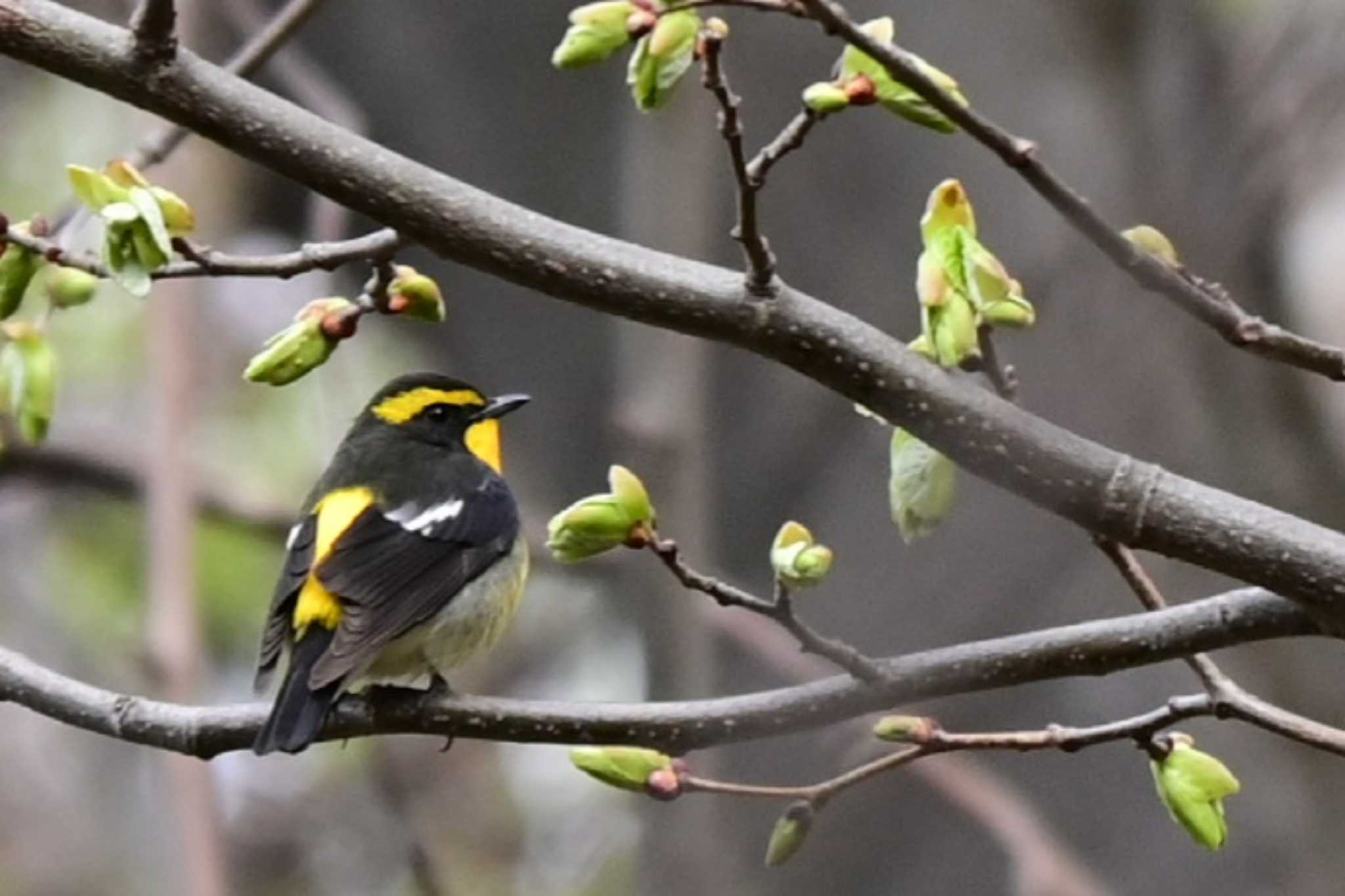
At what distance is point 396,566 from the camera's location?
308 cm

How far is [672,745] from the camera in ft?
6.47

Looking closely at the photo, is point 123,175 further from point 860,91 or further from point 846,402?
point 846,402

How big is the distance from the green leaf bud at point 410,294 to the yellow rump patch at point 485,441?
5.67 ft

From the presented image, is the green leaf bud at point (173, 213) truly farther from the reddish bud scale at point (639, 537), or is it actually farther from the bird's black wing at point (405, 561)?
the bird's black wing at point (405, 561)

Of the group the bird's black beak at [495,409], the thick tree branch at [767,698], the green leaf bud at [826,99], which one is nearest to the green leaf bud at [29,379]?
the thick tree branch at [767,698]

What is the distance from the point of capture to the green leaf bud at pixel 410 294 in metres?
1.91

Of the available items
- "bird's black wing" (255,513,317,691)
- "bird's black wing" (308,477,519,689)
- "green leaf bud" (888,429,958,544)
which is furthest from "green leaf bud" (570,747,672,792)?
"bird's black wing" (255,513,317,691)

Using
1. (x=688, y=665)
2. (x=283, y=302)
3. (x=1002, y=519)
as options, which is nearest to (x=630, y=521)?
(x=688, y=665)

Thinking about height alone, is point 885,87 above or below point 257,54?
above

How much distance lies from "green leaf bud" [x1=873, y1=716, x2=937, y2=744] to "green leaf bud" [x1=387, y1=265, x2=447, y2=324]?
23.3 inches

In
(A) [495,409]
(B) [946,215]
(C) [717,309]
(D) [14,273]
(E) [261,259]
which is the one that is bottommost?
(A) [495,409]

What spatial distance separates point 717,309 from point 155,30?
0.52m

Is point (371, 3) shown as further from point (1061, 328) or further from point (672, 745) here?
point (672, 745)

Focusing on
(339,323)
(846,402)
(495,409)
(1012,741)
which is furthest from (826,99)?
(846,402)
